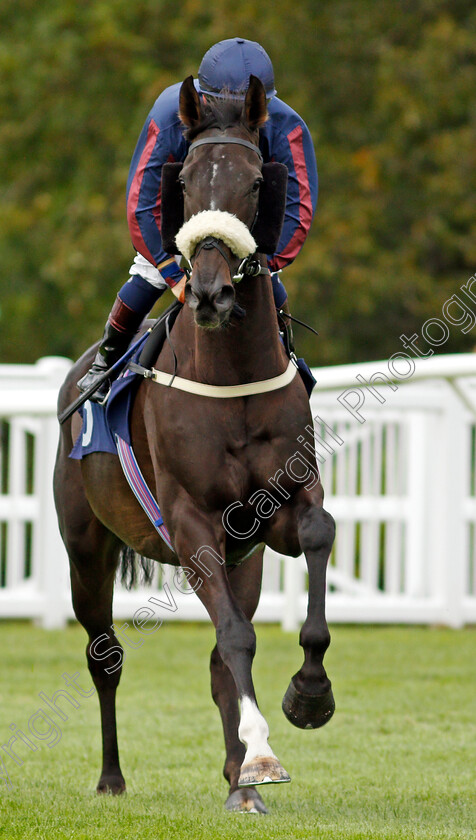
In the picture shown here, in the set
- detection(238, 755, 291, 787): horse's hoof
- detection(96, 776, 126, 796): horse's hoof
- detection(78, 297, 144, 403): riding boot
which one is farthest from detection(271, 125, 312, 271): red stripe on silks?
detection(96, 776, 126, 796): horse's hoof

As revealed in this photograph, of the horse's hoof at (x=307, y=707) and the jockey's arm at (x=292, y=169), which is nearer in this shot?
the horse's hoof at (x=307, y=707)

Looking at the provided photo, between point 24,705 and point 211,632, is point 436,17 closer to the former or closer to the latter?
point 211,632

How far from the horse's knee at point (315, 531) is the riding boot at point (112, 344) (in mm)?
1213

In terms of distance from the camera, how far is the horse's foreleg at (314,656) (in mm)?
4219

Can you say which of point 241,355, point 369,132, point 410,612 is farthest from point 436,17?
point 241,355

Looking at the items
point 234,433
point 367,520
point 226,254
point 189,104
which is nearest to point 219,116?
point 189,104

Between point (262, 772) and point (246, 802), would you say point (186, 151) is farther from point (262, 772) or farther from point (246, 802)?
point (246, 802)

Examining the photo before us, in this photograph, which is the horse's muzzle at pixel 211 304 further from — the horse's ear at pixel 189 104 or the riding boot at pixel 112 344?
the riding boot at pixel 112 344

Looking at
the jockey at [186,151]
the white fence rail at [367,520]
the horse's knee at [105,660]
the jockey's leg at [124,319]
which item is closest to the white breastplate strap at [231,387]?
the jockey at [186,151]

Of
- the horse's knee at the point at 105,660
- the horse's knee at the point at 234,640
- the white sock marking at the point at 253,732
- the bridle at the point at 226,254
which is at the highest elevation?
the bridle at the point at 226,254

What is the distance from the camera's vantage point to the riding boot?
17.4ft

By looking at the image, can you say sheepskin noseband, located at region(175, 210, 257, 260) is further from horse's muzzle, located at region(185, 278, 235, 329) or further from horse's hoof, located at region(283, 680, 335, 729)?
horse's hoof, located at region(283, 680, 335, 729)

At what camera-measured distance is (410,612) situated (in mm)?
10062

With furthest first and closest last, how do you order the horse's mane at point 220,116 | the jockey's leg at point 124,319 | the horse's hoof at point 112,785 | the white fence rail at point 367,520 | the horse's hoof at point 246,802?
1. the white fence rail at point 367,520
2. the horse's hoof at point 112,785
3. the jockey's leg at point 124,319
4. the horse's hoof at point 246,802
5. the horse's mane at point 220,116
